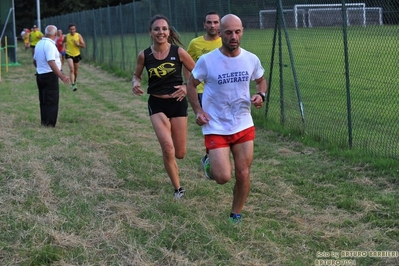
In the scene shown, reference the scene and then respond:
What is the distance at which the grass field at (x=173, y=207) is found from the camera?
4.83 meters

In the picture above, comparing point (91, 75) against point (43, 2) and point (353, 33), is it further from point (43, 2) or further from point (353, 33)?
point (43, 2)

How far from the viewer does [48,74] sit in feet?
36.1

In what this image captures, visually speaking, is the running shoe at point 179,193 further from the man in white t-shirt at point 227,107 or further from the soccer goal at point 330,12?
the soccer goal at point 330,12

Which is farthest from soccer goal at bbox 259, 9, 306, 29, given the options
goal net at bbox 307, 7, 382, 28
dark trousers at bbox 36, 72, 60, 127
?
dark trousers at bbox 36, 72, 60, 127

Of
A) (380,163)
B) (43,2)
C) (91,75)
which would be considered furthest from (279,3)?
(43,2)

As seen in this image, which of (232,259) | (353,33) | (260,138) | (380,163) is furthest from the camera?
(260,138)

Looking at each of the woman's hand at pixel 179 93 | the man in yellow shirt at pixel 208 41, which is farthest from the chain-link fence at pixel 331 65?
the woman's hand at pixel 179 93

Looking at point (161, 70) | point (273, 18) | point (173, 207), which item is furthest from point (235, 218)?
point (273, 18)

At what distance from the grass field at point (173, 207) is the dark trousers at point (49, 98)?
113 cm

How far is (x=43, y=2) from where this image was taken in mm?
63406

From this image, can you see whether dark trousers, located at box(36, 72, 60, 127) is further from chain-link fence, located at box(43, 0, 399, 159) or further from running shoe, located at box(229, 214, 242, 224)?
running shoe, located at box(229, 214, 242, 224)

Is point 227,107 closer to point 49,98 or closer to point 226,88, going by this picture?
Answer: point 226,88

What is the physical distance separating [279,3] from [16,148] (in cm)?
454

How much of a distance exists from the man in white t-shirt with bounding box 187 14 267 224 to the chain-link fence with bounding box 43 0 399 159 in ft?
8.79
